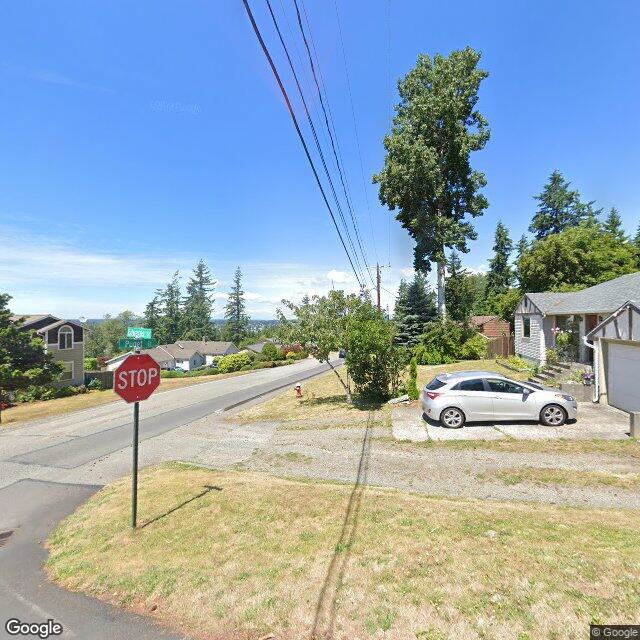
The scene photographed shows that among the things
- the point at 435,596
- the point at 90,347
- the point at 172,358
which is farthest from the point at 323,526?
the point at 90,347

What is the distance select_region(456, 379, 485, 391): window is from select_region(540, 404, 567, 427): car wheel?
1835 mm

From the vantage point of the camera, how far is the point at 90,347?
336ft

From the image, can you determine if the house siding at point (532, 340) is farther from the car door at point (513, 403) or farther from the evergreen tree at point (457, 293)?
the evergreen tree at point (457, 293)

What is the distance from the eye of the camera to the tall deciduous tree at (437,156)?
28.5 metres

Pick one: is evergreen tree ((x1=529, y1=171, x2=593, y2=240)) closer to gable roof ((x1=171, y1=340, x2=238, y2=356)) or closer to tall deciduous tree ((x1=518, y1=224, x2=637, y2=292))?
tall deciduous tree ((x1=518, y1=224, x2=637, y2=292))

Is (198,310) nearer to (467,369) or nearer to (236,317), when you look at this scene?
(236,317)

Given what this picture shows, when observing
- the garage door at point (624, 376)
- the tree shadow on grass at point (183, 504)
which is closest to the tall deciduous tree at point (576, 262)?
the garage door at point (624, 376)

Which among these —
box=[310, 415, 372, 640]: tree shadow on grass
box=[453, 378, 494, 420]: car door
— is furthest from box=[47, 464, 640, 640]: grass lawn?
box=[453, 378, 494, 420]: car door

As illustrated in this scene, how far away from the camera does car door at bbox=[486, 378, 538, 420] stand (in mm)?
11367

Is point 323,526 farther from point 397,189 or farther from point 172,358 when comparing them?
point 172,358

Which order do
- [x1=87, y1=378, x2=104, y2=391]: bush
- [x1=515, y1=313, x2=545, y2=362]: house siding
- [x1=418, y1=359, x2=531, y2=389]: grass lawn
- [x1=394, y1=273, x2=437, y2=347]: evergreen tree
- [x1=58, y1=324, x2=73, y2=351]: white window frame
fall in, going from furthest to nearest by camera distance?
[x1=87, y1=378, x2=104, y2=391]: bush
[x1=58, y1=324, x2=73, y2=351]: white window frame
[x1=394, y1=273, x2=437, y2=347]: evergreen tree
[x1=515, y1=313, x2=545, y2=362]: house siding
[x1=418, y1=359, x2=531, y2=389]: grass lawn

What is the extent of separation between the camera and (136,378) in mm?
6102

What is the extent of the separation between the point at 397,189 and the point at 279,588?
2958 cm

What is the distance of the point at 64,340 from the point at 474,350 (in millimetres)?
37545
